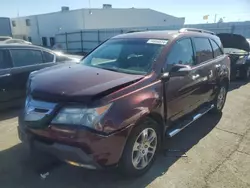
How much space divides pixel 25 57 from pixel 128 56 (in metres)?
2.99

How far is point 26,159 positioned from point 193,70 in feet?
9.47

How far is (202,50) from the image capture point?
4.45 m

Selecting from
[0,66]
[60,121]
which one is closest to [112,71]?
[60,121]

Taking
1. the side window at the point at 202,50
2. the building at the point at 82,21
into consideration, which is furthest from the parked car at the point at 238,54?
the building at the point at 82,21

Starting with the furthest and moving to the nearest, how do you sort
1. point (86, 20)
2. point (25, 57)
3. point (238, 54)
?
point (86, 20) → point (238, 54) → point (25, 57)

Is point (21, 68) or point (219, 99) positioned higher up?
point (21, 68)

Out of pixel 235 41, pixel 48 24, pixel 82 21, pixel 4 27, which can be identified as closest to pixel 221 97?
pixel 235 41

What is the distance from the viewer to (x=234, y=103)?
632 centimetres

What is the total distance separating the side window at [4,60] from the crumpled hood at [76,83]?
218 cm

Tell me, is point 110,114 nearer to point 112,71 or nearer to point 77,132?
point 77,132

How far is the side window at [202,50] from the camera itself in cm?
427

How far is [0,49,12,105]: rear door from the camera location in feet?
16.5

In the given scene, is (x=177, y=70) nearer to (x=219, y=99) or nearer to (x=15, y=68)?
(x=219, y=99)

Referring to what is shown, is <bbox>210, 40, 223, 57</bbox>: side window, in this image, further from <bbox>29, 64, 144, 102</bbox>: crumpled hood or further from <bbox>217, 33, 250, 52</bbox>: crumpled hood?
<bbox>217, 33, 250, 52</bbox>: crumpled hood
